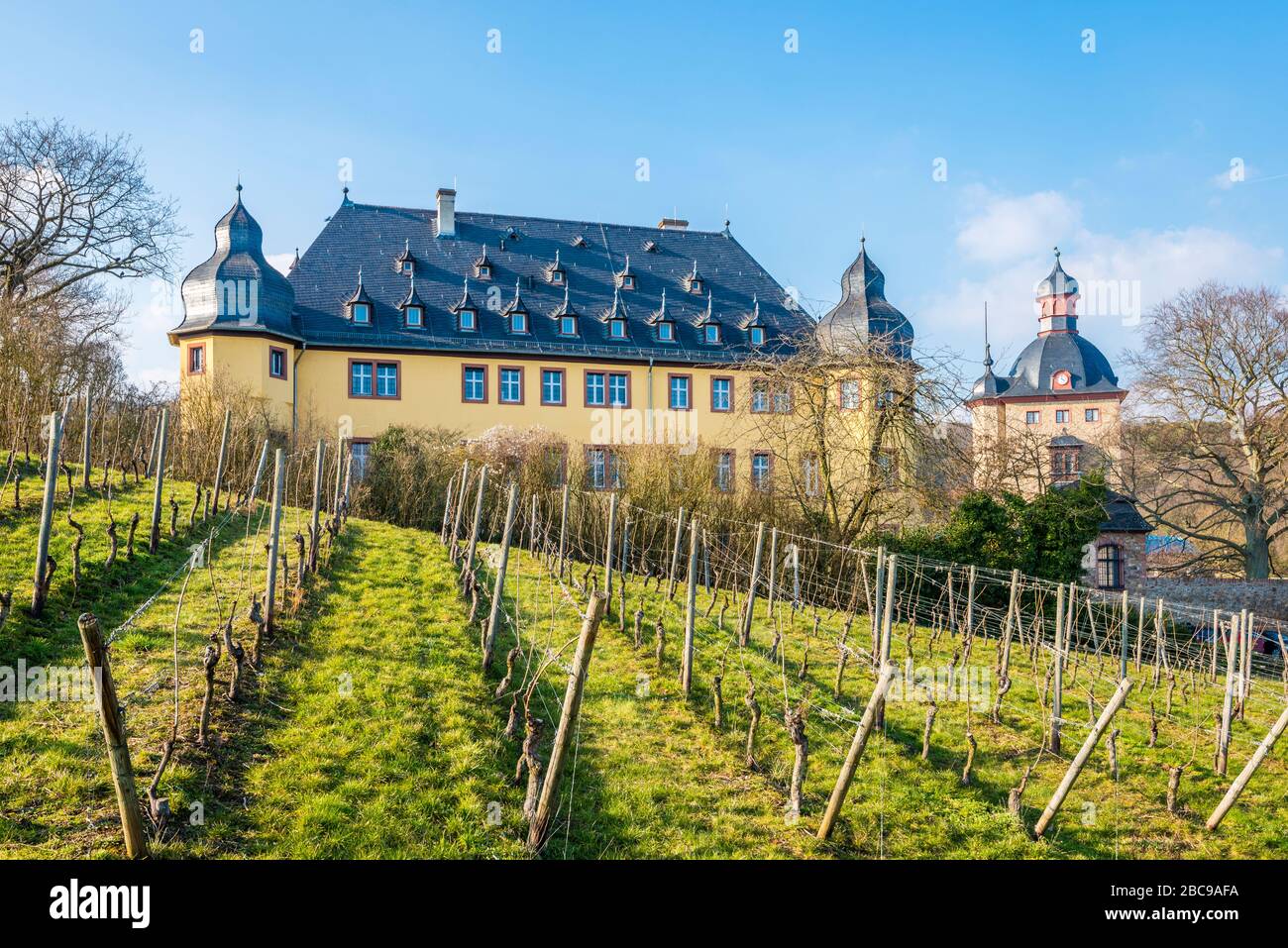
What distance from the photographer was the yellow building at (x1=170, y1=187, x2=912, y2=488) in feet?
91.2

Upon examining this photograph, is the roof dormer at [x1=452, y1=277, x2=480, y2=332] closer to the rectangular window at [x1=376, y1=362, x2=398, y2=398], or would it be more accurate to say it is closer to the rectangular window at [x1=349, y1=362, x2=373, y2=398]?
the rectangular window at [x1=376, y1=362, x2=398, y2=398]

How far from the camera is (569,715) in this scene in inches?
236

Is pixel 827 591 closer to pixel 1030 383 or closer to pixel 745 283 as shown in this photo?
pixel 745 283

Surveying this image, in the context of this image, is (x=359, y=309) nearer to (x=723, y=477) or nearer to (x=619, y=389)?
(x=619, y=389)

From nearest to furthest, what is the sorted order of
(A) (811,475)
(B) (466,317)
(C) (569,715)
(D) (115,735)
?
(D) (115,735), (C) (569,715), (A) (811,475), (B) (466,317)

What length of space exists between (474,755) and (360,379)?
23043mm

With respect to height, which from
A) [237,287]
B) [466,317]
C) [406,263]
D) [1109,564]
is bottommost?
[1109,564]

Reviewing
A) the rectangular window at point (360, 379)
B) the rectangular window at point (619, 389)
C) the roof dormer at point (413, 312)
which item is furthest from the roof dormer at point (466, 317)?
the rectangular window at point (619, 389)

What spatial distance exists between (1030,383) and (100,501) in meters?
49.1

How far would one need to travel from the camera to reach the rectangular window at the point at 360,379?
29.0 m

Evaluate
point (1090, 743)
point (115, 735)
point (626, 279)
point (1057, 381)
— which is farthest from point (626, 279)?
point (1057, 381)

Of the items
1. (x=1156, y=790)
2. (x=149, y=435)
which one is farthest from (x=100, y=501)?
(x=1156, y=790)

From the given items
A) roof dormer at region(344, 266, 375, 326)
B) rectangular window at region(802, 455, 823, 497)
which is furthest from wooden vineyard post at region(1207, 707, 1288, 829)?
roof dormer at region(344, 266, 375, 326)

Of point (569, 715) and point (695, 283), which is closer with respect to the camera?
point (569, 715)
